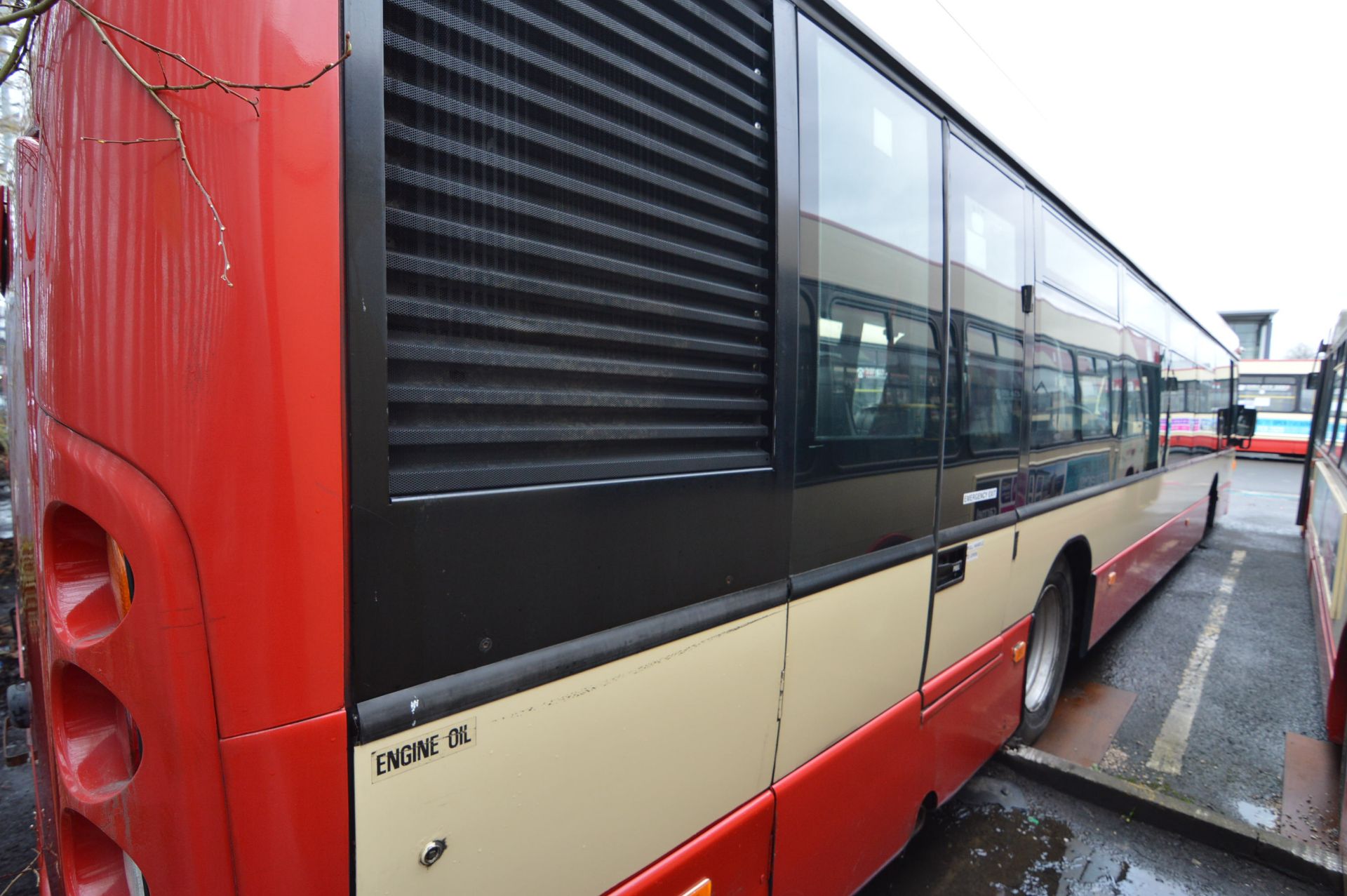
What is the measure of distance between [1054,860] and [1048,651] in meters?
1.45

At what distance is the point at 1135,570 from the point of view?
17.9 ft

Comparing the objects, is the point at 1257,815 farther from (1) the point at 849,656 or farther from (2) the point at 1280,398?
(2) the point at 1280,398

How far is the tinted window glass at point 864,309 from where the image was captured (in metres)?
1.84

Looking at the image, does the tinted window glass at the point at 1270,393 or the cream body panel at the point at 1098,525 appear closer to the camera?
the cream body panel at the point at 1098,525

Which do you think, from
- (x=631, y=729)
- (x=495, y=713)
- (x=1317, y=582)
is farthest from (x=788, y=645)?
(x=1317, y=582)

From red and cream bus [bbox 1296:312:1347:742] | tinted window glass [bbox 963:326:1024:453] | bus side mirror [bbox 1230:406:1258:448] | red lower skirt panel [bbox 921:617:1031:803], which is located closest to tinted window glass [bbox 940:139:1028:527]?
tinted window glass [bbox 963:326:1024:453]

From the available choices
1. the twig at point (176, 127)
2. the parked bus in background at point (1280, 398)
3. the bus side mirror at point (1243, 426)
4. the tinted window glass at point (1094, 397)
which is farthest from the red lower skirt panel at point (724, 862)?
the parked bus in background at point (1280, 398)

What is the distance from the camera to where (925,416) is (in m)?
2.40

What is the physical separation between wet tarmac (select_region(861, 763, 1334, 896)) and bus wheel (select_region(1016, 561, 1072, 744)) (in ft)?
2.19

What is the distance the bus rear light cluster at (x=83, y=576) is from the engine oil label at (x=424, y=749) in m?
0.43

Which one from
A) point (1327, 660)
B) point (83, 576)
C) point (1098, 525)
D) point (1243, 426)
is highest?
point (1243, 426)

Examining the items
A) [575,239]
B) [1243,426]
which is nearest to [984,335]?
[575,239]

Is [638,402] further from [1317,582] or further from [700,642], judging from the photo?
[1317,582]

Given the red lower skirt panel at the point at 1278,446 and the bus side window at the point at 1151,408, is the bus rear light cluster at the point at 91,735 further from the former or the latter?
the red lower skirt panel at the point at 1278,446
